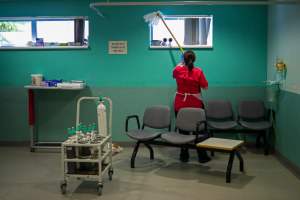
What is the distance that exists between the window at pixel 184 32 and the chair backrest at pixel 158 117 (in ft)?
4.14

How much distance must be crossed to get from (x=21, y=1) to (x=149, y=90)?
2590mm

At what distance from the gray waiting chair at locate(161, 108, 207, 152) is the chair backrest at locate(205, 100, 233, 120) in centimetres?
82

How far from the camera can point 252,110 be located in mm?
6051

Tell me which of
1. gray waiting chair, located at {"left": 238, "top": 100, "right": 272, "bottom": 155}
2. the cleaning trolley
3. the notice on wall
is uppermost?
the notice on wall

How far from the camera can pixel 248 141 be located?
248 inches

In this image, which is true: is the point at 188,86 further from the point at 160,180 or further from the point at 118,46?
the point at 160,180

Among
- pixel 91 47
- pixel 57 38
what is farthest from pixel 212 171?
pixel 57 38

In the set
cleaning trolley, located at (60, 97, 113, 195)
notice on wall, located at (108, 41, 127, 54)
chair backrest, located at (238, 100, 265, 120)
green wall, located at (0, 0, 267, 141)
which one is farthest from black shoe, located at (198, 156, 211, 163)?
notice on wall, located at (108, 41, 127, 54)

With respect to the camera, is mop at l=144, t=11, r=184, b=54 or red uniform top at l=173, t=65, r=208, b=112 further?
mop at l=144, t=11, r=184, b=54

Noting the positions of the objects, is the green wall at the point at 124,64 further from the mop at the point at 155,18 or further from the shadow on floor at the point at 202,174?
the shadow on floor at the point at 202,174

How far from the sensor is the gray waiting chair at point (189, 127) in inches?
194

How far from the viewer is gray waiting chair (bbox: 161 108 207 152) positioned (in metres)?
4.93

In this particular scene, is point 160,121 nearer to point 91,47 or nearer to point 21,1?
point 91,47

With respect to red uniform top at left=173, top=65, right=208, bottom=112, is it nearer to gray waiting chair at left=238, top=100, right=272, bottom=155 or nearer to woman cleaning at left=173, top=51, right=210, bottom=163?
woman cleaning at left=173, top=51, right=210, bottom=163
